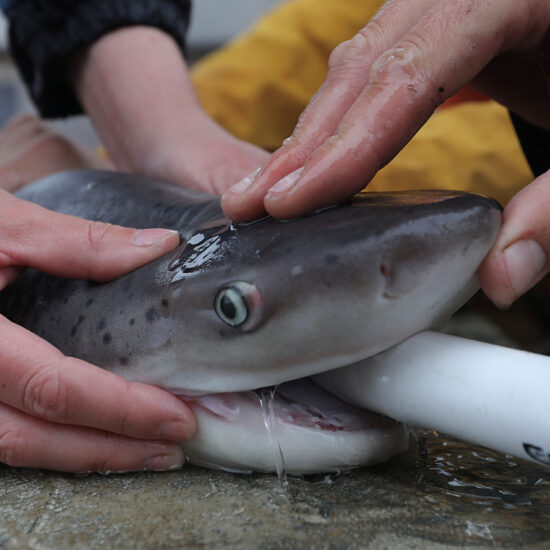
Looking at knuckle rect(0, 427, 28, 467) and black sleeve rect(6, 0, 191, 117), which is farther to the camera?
black sleeve rect(6, 0, 191, 117)

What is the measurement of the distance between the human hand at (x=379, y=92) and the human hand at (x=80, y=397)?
0.77 ft

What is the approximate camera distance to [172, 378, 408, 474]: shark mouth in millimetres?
1032

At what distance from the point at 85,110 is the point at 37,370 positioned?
1.68m

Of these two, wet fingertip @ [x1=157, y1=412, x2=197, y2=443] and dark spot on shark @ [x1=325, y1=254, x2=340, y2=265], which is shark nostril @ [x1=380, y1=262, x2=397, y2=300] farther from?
wet fingertip @ [x1=157, y1=412, x2=197, y2=443]

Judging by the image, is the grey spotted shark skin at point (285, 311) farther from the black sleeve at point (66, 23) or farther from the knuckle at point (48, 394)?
the black sleeve at point (66, 23)

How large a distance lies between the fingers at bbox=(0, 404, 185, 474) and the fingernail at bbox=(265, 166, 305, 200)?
16.5 inches

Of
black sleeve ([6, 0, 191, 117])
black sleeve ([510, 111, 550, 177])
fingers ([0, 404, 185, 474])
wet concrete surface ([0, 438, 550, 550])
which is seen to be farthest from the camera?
black sleeve ([6, 0, 191, 117])

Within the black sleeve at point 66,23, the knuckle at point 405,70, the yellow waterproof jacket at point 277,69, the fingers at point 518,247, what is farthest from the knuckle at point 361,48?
the yellow waterproof jacket at point 277,69

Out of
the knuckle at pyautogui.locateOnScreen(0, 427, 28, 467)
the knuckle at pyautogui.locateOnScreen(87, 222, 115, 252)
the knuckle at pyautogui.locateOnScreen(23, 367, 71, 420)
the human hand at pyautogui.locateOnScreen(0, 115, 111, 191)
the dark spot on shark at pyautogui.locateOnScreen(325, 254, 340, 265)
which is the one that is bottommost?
the human hand at pyautogui.locateOnScreen(0, 115, 111, 191)

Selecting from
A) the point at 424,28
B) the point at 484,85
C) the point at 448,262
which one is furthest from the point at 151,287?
the point at 484,85

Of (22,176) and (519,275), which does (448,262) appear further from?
(22,176)

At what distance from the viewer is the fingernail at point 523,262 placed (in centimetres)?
92

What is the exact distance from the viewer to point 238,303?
95cm

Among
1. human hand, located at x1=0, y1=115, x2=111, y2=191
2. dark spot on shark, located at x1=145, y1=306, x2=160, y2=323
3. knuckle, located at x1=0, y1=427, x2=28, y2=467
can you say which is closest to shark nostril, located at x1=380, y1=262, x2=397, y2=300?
dark spot on shark, located at x1=145, y1=306, x2=160, y2=323
